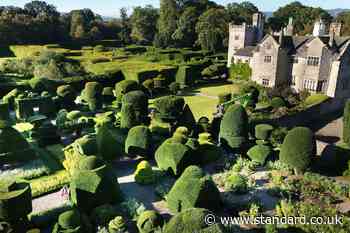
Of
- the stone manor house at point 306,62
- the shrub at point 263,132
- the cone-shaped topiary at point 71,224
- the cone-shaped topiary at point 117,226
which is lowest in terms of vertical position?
the cone-shaped topiary at point 117,226

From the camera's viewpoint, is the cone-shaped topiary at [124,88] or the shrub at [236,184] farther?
the cone-shaped topiary at [124,88]

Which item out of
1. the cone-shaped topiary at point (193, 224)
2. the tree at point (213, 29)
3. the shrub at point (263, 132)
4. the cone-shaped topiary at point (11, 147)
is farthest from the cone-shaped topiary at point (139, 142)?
the tree at point (213, 29)

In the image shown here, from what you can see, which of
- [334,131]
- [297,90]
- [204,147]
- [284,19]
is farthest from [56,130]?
[284,19]

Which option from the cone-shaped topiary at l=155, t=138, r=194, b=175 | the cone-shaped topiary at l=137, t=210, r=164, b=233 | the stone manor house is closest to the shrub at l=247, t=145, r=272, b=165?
the cone-shaped topiary at l=155, t=138, r=194, b=175

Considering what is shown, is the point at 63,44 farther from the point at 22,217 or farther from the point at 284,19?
the point at 22,217

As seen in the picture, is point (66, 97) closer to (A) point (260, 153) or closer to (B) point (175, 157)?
(B) point (175, 157)

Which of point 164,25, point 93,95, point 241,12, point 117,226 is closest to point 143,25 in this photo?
point 164,25

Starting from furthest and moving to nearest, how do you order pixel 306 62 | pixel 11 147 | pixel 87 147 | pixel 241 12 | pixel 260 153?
pixel 241 12, pixel 306 62, pixel 260 153, pixel 11 147, pixel 87 147

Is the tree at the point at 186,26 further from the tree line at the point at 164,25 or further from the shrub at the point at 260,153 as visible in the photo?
the shrub at the point at 260,153
